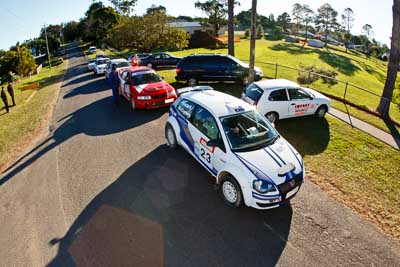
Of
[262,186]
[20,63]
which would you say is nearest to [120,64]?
[262,186]

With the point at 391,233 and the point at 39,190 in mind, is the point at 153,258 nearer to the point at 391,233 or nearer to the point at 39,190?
the point at 39,190

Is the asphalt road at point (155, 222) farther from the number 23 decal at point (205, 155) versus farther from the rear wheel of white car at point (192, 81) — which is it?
the rear wheel of white car at point (192, 81)

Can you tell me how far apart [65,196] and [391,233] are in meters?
7.13

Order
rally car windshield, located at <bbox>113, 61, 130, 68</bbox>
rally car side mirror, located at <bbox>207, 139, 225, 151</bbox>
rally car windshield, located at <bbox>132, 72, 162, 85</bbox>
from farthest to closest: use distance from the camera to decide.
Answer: rally car windshield, located at <bbox>113, 61, 130, 68</bbox> → rally car windshield, located at <bbox>132, 72, 162, 85</bbox> → rally car side mirror, located at <bbox>207, 139, 225, 151</bbox>

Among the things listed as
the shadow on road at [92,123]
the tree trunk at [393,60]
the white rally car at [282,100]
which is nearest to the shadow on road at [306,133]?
the white rally car at [282,100]

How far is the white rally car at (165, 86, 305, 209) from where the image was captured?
5258mm

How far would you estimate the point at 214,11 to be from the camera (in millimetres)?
59688

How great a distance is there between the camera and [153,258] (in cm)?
457

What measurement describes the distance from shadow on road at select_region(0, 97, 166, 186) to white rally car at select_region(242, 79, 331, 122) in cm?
431

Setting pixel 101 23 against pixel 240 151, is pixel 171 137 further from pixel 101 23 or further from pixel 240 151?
pixel 101 23

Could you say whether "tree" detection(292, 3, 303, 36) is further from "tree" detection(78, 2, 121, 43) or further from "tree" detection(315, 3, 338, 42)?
"tree" detection(78, 2, 121, 43)

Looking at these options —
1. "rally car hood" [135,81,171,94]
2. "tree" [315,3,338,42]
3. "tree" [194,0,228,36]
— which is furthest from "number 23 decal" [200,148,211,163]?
"tree" [315,3,338,42]

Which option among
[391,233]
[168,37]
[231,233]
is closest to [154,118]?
[231,233]

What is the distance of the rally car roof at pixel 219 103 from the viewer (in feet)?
21.0
